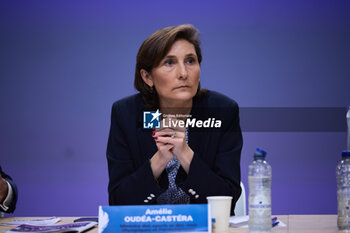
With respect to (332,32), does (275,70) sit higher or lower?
Answer: lower

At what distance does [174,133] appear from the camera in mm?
1997

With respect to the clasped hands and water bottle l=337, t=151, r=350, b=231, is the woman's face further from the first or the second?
water bottle l=337, t=151, r=350, b=231

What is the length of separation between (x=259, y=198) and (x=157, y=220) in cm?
31

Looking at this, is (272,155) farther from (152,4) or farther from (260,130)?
(152,4)

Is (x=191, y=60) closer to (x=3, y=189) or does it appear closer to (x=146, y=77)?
(x=146, y=77)

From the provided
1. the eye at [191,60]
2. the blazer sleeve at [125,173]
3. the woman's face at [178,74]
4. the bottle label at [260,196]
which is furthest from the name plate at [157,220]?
the eye at [191,60]

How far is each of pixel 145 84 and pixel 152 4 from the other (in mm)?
1309

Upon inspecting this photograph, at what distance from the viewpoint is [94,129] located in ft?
11.5

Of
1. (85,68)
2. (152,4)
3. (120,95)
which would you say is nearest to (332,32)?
(152,4)

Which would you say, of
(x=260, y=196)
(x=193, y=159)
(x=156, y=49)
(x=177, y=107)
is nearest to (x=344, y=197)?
(x=260, y=196)

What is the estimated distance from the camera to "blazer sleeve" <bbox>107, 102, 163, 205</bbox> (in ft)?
6.49

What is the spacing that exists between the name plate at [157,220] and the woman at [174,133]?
1.92ft

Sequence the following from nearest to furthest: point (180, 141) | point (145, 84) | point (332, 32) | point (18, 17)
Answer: point (180, 141), point (145, 84), point (332, 32), point (18, 17)

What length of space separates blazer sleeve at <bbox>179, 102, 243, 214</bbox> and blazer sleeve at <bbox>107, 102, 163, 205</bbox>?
149mm
